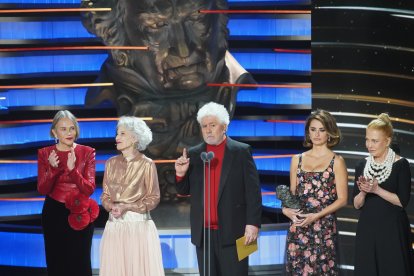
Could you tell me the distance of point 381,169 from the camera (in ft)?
18.6

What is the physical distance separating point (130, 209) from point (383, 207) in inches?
68.5

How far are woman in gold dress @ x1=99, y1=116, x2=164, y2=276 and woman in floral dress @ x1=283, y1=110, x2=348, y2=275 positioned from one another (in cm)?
95

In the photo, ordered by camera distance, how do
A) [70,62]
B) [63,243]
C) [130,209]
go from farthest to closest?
[70,62]
[63,243]
[130,209]

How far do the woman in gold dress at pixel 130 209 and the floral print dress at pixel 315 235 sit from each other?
971 mm

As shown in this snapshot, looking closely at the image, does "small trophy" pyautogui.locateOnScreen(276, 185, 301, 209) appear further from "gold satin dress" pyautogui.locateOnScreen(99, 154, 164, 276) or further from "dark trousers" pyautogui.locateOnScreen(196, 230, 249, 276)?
"gold satin dress" pyautogui.locateOnScreen(99, 154, 164, 276)

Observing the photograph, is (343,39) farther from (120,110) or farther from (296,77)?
(120,110)

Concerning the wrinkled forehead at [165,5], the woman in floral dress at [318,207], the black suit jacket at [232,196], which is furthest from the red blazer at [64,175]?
the wrinkled forehead at [165,5]

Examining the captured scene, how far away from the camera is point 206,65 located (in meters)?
7.38

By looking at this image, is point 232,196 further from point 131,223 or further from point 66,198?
point 66,198

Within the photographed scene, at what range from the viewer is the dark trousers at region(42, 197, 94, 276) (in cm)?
596

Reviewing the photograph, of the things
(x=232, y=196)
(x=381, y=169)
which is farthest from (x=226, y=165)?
(x=381, y=169)

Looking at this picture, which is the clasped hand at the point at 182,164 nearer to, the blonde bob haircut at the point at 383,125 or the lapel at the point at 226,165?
the lapel at the point at 226,165

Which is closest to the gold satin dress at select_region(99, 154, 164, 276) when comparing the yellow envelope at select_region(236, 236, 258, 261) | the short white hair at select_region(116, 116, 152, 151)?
the short white hair at select_region(116, 116, 152, 151)

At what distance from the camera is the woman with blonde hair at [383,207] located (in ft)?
18.3
